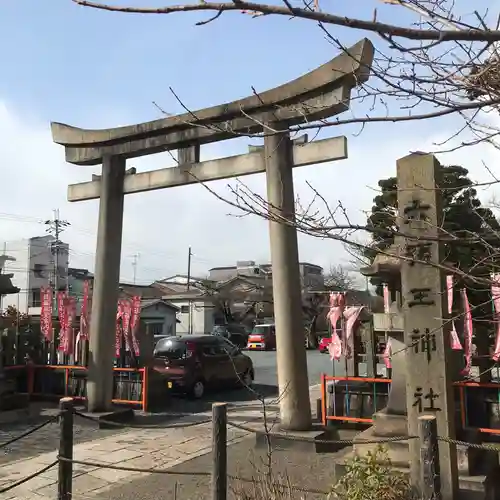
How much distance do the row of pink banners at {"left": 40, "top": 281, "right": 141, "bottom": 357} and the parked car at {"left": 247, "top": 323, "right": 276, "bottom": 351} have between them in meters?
22.8

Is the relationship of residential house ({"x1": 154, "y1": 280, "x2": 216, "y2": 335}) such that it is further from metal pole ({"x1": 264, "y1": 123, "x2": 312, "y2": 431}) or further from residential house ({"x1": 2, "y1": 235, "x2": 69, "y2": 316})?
metal pole ({"x1": 264, "y1": 123, "x2": 312, "y2": 431})

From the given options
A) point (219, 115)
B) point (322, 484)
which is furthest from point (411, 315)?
point (219, 115)

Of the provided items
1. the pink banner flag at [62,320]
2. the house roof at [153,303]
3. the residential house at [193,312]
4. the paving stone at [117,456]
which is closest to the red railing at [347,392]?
the paving stone at [117,456]

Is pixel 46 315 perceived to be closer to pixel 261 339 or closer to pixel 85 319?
pixel 85 319

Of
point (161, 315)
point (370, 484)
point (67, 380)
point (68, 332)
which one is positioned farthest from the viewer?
point (161, 315)

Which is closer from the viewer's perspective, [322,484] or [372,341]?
[322,484]

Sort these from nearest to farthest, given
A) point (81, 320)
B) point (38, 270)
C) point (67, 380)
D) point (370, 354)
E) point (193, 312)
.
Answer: point (370, 354)
point (67, 380)
point (81, 320)
point (38, 270)
point (193, 312)

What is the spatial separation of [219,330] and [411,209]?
33.5 meters

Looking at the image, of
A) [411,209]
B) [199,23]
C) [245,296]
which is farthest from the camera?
[245,296]

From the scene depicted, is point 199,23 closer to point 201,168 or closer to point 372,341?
point 201,168

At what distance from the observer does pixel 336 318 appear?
34.2ft

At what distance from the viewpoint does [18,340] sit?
1263 cm

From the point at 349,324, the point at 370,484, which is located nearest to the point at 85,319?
the point at 349,324

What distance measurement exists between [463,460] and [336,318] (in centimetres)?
486
